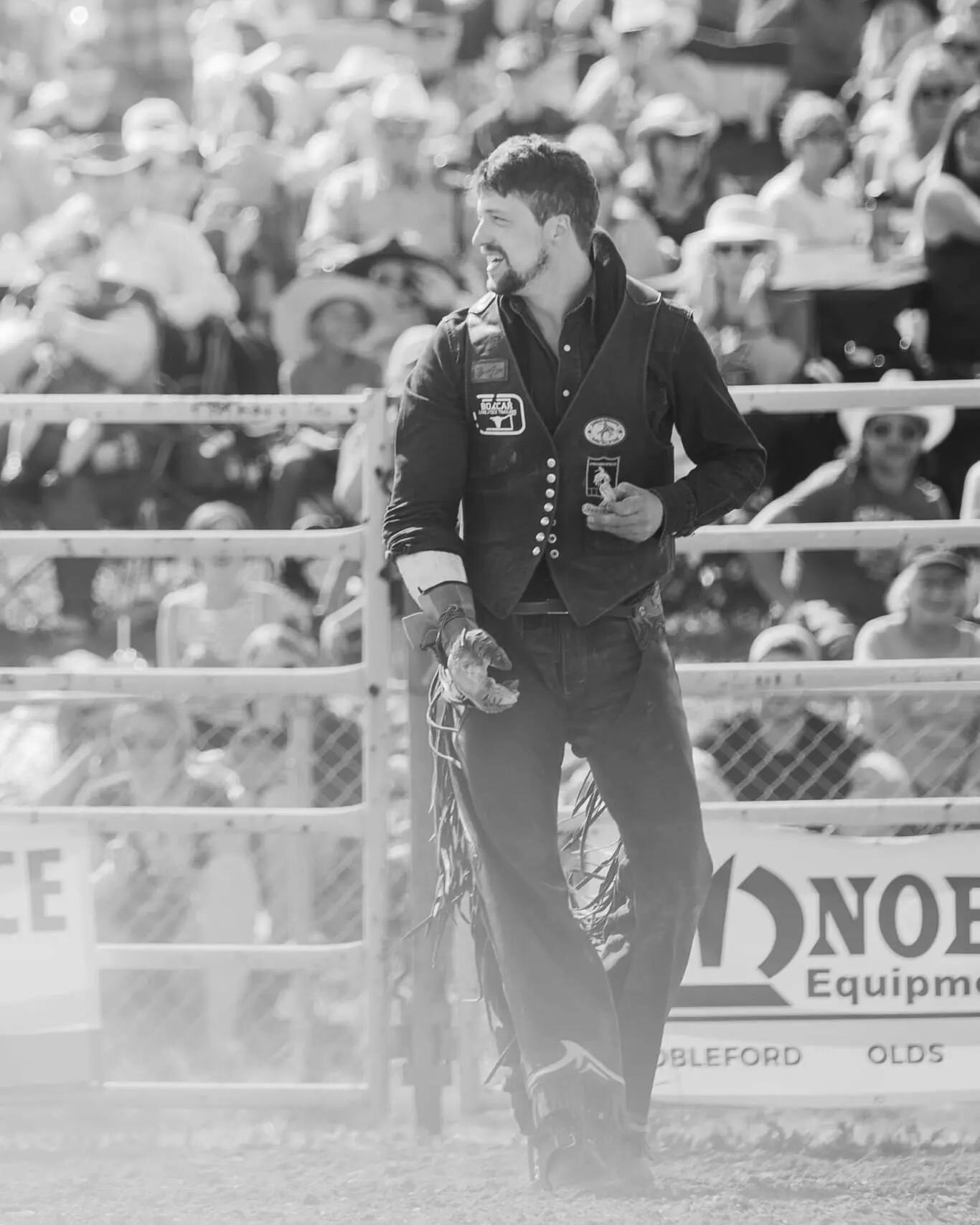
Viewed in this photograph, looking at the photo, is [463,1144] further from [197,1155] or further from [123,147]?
[123,147]

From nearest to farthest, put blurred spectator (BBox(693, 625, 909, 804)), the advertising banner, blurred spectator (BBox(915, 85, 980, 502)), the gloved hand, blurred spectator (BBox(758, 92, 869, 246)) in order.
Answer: the gloved hand, the advertising banner, blurred spectator (BBox(693, 625, 909, 804)), blurred spectator (BBox(915, 85, 980, 502)), blurred spectator (BBox(758, 92, 869, 246))

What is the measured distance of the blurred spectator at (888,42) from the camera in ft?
33.6

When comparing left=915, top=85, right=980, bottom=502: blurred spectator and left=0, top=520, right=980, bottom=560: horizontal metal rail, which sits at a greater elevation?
left=915, top=85, right=980, bottom=502: blurred spectator

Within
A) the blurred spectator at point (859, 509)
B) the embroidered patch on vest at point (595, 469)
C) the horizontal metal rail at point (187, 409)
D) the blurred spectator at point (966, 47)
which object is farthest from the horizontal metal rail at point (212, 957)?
the blurred spectator at point (966, 47)

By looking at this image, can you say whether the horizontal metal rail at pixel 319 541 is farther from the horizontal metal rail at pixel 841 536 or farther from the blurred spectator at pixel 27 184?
the blurred spectator at pixel 27 184

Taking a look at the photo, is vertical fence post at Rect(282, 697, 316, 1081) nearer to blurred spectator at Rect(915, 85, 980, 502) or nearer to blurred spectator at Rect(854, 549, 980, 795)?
blurred spectator at Rect(854, 549, 980, 795)

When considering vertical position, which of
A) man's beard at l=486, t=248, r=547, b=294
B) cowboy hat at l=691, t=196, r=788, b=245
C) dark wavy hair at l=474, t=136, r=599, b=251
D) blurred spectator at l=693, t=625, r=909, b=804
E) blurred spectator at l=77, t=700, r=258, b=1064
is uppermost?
dark wavy hair at l=474, t=136, r=599, b=251

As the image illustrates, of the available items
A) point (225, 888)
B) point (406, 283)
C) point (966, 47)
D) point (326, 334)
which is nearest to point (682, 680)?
point (225, 888)

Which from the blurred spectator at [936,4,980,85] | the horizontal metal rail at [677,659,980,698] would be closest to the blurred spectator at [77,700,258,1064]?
the horizontal metal rail at [677,659,980,698]

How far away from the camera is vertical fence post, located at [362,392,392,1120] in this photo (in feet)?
14.8

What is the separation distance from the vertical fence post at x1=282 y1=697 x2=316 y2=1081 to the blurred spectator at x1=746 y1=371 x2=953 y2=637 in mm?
2006

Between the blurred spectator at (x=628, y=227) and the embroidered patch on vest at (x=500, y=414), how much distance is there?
14.5ft

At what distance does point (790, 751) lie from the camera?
17.5 feet

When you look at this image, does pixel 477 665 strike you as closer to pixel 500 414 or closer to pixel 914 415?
pixel 500 414
